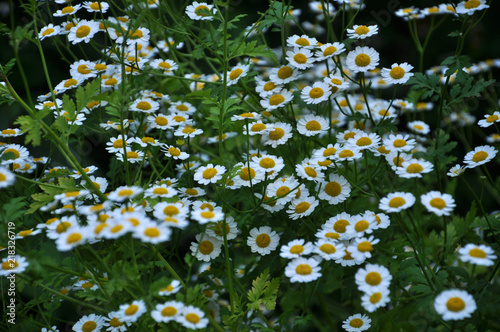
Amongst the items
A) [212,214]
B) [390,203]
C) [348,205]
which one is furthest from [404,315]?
[212,214]

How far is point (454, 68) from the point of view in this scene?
1.40 m

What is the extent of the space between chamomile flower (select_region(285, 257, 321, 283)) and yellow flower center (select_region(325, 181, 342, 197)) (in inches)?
12.2

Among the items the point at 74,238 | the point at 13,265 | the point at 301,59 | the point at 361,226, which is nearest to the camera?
the point at 74,238

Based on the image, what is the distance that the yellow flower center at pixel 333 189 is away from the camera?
1490 mm

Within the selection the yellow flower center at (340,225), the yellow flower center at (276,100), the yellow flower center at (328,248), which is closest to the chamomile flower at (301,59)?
the yellow flower center at (276,100)

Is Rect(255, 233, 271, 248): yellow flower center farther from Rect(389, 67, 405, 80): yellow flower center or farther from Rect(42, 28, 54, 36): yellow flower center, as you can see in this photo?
Rect(42, 28, 54, 36): yellow flower center

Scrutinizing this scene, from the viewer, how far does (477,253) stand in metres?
1.13

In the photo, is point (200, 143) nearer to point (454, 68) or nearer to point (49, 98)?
point (49, 98)

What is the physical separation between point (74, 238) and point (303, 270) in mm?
504

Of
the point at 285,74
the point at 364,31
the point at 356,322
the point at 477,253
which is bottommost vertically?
the point at 356,322

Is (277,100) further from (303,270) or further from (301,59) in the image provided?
(303,270)

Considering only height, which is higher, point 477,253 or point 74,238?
point 74,238

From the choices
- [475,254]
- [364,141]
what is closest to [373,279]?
[475,254]

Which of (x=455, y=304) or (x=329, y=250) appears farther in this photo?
(x=329, y=250)
